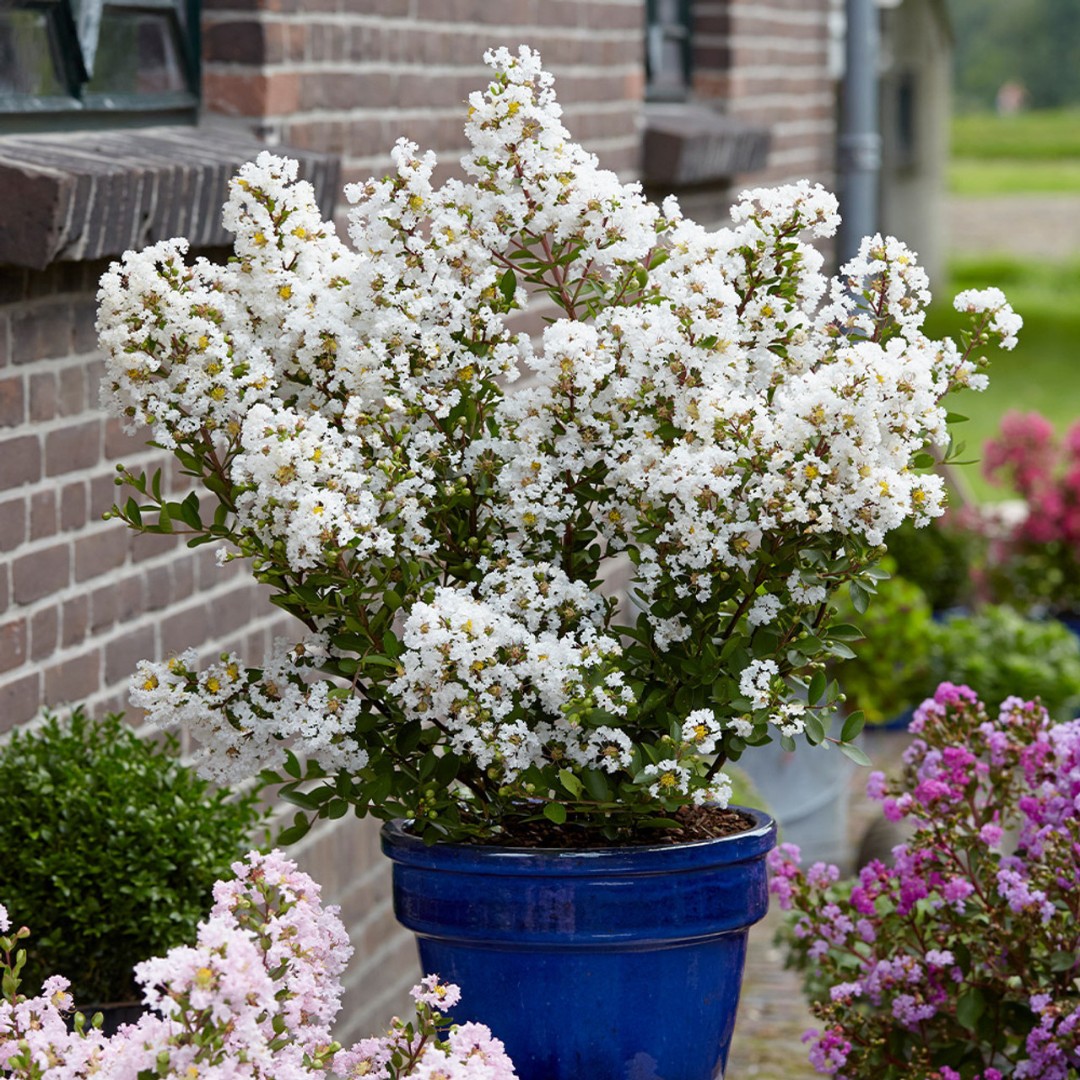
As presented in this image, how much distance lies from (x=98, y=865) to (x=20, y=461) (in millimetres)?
638

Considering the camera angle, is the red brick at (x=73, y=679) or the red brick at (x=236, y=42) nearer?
the red brick at (x=73, y=679)

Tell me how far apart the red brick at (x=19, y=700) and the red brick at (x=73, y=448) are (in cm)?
32

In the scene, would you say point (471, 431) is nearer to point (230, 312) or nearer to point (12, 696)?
point (230, 312)

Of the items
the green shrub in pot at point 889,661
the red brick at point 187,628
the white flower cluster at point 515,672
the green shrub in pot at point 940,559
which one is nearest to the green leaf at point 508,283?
the white flower cluster at point 515,672

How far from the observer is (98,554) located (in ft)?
10.7

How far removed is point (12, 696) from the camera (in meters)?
2.97

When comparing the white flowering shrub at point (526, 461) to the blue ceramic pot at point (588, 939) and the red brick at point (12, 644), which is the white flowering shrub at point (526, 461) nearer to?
the blue ceramic pot at point (588, 939)

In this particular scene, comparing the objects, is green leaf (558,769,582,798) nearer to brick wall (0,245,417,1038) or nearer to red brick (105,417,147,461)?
brick wall (0,245,417,1038)

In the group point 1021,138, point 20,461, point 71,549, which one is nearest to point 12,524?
point 20,461

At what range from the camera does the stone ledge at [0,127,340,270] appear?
2.84 meters

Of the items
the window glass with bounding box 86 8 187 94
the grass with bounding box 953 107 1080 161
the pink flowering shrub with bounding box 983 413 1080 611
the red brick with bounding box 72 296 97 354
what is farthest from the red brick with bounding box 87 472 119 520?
the grass with bounding box 953 107 1080 161

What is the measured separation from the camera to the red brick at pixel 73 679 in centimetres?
310

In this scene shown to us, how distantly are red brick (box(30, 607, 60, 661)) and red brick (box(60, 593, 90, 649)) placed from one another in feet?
0.09

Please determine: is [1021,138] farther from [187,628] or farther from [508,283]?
[508,283]
